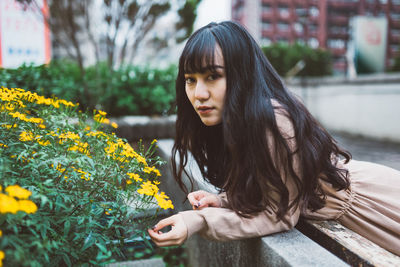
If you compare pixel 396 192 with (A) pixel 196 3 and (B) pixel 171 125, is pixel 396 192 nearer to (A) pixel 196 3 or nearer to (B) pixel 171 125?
(B) pixel 171 125

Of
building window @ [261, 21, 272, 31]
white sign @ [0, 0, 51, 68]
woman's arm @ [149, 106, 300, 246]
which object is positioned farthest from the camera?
building window @ [261, 21, 272, 31]

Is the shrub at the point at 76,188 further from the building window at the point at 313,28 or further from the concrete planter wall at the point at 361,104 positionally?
the building window at the point at 313,28

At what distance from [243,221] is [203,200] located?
264 millimetres

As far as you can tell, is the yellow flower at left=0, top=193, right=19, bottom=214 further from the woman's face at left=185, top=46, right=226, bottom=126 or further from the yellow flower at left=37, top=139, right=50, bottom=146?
the woman's face at left=185, top=46, right=226, bottom=126

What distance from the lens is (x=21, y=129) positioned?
1.38 m

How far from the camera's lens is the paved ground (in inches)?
191

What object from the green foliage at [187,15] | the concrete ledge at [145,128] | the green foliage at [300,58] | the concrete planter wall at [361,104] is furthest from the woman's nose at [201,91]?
the green foliage at [300,58]

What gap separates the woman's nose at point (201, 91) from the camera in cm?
133

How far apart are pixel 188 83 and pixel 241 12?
239 ft

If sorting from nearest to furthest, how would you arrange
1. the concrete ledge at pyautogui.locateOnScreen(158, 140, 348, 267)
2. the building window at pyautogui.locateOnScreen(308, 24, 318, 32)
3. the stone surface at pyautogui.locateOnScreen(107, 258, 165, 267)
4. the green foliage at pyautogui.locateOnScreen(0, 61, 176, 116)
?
the concrete ledge at pyautogui.locateOnScreen(158, 140, 348, 267)
the stone surface at pyautogui.locateOnScreen(107, 258, 165, 267)
the green foliage at pyautogui.locateOnScreen(0, 61, 176, 116)
the building window at pyautogui.locateOnScreen(308, 24, 318, 32)

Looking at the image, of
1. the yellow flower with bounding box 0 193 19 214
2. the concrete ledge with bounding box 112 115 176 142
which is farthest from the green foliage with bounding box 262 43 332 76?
the yellow flower with bounding box 0 193 19 214

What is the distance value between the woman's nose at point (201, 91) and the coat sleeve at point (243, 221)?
0.93 feet

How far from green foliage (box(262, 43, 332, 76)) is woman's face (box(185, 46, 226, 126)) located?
473 inches

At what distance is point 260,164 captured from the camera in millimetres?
1239
